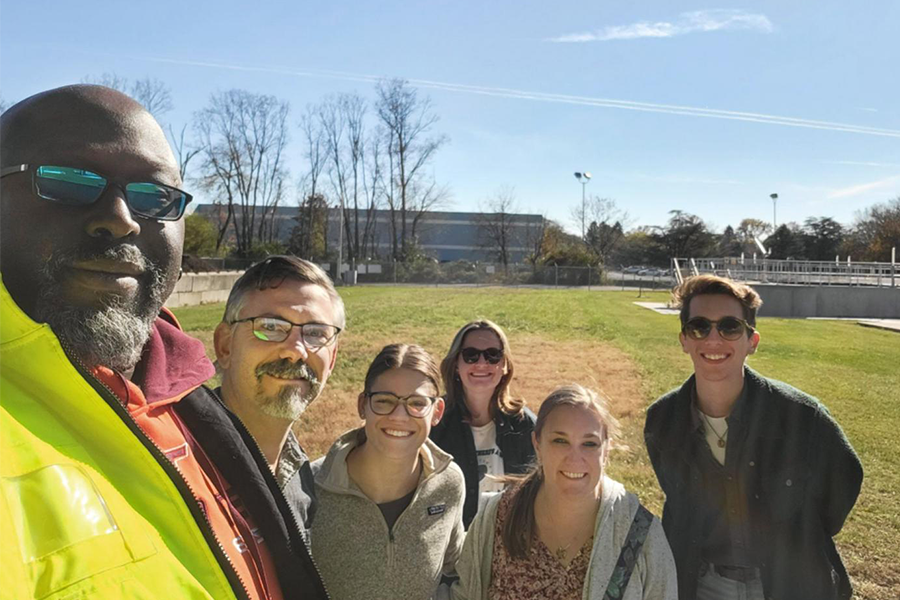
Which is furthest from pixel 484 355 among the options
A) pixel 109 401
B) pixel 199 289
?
pixel 199 289

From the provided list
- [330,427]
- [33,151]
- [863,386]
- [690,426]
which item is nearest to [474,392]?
[690,426]

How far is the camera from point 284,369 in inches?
83.1

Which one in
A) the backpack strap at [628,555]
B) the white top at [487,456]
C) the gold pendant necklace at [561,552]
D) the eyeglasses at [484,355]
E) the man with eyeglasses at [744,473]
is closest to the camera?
the backpack strap at [628,555]

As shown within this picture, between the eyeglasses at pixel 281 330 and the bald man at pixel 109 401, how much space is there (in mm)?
428

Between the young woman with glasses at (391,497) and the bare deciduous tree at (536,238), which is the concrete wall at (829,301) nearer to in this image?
the young woman with glasses at (391,497)

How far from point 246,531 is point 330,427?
20.4 feet

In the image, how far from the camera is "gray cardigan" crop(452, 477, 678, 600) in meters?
2.32

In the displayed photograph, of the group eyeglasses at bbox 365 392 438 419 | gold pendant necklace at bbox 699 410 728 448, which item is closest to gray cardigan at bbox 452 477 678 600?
eyeglasses at bbox 365 392 438 419

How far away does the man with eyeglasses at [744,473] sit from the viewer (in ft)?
9.05

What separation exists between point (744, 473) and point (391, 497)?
1.57 m

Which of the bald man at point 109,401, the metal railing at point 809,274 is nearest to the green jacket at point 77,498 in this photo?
the bald man at point 109,401

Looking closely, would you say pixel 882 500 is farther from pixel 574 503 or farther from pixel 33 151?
pixel 33 151

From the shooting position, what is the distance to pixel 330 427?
7586 millimetres

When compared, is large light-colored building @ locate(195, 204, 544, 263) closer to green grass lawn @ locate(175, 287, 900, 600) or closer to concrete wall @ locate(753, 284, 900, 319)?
concrete wall @ locate(753, 284, 900, 319)
